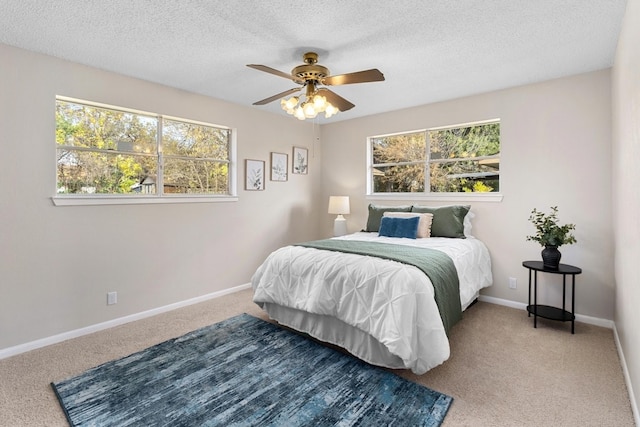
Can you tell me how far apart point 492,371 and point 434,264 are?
83 cm

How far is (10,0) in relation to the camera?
1.97 m

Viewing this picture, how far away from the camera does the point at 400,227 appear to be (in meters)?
3.69

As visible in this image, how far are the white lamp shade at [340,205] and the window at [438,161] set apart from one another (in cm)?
44

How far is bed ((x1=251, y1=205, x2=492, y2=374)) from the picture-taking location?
2.07 meters

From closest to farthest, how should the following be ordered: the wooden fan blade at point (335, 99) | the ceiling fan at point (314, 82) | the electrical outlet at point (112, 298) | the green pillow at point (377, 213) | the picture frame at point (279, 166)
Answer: the ceiling fan at point (314, 82), the wooden fan blade at point (335, 99), the electrical outlet at point (112, 298), the green pillow at point (377, 213), the picture frame at point (279, 166)

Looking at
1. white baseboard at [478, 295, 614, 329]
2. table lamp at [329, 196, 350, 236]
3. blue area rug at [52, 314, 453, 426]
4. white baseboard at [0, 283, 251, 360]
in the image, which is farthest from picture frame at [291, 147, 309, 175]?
white baseboard at [478, 295, 614, 329]

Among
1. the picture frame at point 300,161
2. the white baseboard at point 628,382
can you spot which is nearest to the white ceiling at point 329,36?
the picture frame at point 300,161

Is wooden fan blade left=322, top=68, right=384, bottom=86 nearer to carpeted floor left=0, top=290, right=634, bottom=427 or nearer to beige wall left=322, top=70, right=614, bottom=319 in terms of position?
beige wall left=322, top=70, right=614, bottom=319

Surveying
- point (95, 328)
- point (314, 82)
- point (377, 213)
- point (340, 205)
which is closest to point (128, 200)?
point (95, 328)

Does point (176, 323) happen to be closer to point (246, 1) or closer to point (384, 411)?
point (384, 411)

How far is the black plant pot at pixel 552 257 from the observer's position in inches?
115

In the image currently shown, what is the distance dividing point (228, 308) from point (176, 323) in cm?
57

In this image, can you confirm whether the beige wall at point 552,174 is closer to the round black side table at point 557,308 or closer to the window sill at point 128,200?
the round black side table at point 557,308

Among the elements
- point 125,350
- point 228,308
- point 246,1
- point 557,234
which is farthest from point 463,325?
point 246,1
